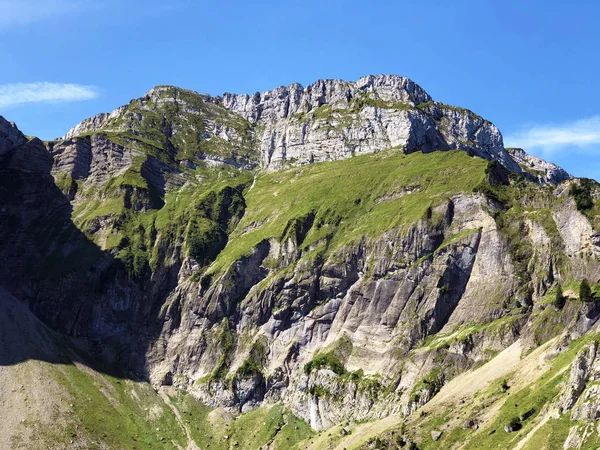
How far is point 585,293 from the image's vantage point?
526ft

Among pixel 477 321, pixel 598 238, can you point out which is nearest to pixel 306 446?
pixel 477 321

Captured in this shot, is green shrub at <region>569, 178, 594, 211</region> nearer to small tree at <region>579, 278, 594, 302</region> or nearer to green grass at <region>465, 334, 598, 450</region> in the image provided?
small tree at <region>579, 278, 594, 302</region>

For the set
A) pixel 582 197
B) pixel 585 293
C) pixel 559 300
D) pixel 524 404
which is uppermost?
pixel 582 197

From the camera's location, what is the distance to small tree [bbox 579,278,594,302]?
522 ft

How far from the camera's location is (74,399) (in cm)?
19975

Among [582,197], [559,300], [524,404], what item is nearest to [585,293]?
[559,300]

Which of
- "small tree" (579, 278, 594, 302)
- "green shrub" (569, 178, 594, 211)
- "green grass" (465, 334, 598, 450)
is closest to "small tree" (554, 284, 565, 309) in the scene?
"small tree" (579, 278, 594, 302)

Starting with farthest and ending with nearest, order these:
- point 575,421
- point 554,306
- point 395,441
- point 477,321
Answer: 1. point 477,321
2. point 554,306
3. point 395,441
4. point 575,421

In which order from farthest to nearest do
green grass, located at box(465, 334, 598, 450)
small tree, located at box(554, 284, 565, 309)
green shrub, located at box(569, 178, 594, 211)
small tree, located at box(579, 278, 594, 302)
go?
green shrub, located at box(569, 178, 594, 211) → small tree, located at box(554, 284, 565, 309) → small tree, located at box(579, 278, 594, 302) → green grass, located at box(465, 334, 598, 450)

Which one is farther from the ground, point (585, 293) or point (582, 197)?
point (582, 197)

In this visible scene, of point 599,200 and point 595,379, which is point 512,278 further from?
point 595,379

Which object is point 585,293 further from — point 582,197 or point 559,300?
point 582,197

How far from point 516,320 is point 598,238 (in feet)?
115

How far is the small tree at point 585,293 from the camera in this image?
522 feet
